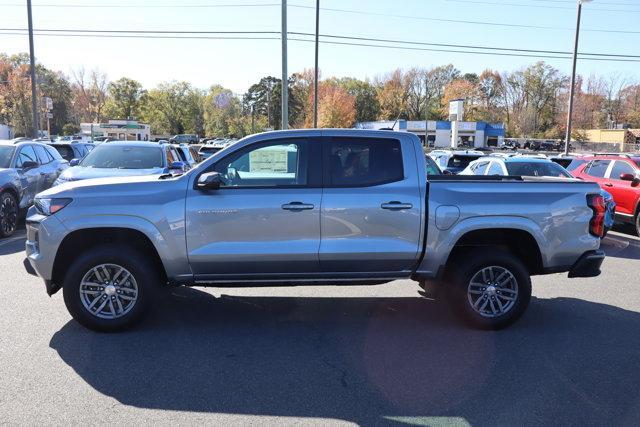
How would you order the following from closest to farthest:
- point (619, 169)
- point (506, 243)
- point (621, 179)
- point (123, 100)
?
point (506, 243), point (621, 179), point (619, 169), point (123, 100)

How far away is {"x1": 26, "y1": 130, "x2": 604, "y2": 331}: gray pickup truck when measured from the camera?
5027mm

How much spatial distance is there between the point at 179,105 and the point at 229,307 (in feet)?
346

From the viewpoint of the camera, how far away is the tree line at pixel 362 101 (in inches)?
3981


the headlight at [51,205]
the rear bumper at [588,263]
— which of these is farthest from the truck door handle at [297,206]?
the rear bumper at [588,263]

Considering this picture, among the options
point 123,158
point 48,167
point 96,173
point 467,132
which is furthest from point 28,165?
point 467,132

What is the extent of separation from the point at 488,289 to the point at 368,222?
57.1 inches

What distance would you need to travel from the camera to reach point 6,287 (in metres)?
6.70

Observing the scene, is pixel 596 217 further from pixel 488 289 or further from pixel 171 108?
pixel 171 108

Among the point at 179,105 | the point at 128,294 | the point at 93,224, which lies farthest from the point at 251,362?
the point at 179,105

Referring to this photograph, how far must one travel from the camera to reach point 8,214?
10.4 m

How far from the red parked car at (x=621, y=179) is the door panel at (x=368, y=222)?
8448mm

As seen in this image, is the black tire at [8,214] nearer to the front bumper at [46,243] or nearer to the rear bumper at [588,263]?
the front bumper at [46,243]

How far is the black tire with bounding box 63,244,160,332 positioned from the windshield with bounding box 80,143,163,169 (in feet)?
20.0

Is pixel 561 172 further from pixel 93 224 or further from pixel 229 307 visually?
pixel 93 224
